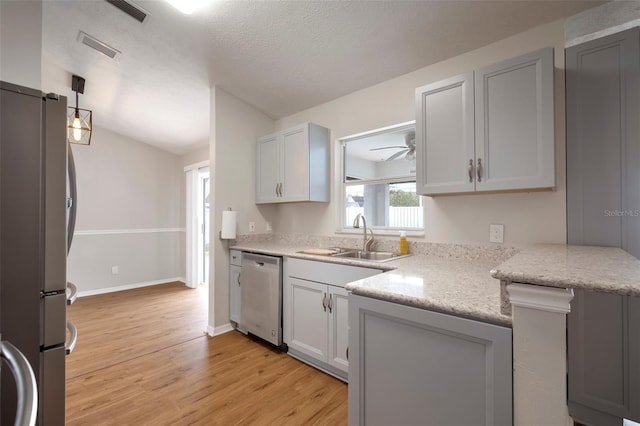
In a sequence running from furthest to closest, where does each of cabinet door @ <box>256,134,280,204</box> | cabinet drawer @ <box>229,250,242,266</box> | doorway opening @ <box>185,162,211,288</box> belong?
doorway opening @ <box>185,162,211,288</box>, cabinet door @ <box>256,134,280,204</box>, cabinet drawer @ <box>229,250,242,266</box>

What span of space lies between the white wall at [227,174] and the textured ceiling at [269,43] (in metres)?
0.18

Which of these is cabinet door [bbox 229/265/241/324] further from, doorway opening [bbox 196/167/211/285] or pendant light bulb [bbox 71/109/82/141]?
doorway opening [bbox 196/167/211/285]

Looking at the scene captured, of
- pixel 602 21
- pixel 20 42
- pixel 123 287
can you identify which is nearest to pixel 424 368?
pixel 602 21

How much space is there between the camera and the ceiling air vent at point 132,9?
1.98 m

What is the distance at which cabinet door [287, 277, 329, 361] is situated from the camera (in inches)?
84.8

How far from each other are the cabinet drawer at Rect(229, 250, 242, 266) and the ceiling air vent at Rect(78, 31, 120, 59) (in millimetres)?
2152

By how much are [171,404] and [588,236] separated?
2.78 meters

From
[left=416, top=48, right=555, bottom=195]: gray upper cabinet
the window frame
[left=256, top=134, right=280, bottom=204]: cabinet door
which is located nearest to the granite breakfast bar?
[left=416, top=48, right=555, bottom=195]: gray upper cabinet

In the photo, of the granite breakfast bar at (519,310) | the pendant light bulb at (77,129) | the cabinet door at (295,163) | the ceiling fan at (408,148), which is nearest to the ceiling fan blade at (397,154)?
the ceiling fan at (408,148)

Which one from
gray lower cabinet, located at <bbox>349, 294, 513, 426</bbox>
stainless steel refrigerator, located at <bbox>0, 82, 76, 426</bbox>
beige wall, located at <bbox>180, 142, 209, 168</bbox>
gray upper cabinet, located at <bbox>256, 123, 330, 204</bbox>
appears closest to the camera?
gray lower cabinet, located at <bbox>349, 294, 513, 426</bbox>

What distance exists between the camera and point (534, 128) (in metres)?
1.55

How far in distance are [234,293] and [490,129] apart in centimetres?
273

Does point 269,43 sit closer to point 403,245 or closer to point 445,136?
point 445,136

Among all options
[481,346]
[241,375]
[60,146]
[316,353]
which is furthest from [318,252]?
[60,146]
